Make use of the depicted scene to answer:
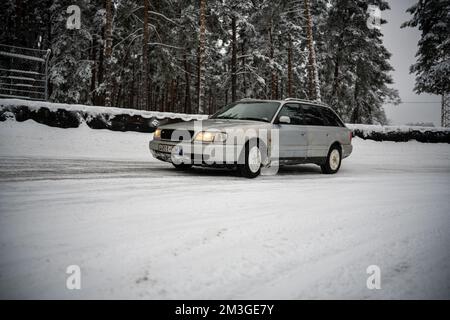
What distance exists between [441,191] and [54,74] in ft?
80.1

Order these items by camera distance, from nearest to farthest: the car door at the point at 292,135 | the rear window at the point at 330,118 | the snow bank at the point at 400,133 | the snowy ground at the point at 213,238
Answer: the snowy ground at the point at 213,238 < the car door at the point at 292,135 < the rear window at the point at 330,118 < the snow bank at the point at 400,133

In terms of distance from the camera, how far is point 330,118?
29.3 feet

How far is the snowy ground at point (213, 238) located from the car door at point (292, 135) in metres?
1.52

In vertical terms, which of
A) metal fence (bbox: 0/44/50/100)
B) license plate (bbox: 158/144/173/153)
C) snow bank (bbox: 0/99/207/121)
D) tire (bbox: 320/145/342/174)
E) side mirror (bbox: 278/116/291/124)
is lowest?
tire (bbox: 320/145/342/174)

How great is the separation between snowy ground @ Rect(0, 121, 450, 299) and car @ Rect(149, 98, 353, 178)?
2.28ft

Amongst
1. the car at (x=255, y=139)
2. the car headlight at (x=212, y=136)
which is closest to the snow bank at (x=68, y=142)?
the car at (x=255, y=139)

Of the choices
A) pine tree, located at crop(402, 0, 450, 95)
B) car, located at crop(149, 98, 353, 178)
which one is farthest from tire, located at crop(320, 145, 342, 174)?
pine tree, located at crop(402, 0, 450, 95)

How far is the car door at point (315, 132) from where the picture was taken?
805 cm

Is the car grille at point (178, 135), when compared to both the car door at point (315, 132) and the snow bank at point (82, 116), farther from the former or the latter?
the snow bank at point (82, 116)

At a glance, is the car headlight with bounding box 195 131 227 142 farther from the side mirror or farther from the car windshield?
the side mirror

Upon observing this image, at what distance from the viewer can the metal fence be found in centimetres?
1416

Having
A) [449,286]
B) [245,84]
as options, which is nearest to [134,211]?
[449,286]

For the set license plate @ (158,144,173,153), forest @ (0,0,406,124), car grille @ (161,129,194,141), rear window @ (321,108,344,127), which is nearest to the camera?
car grille @ (161,129,194,141)

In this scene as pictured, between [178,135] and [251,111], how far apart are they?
1.79 meters
